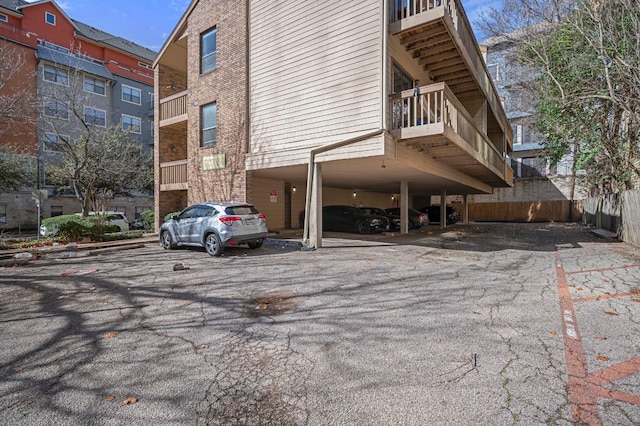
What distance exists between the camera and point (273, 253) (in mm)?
9594

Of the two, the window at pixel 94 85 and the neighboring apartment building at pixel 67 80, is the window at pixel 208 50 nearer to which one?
the neighboring apartment building at pixel 67 80

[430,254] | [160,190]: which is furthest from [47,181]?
[430,254]

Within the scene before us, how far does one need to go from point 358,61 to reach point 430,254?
6122 millimetres

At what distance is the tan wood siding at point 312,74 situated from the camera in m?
9.36

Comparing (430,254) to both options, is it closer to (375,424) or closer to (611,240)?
(375,424)

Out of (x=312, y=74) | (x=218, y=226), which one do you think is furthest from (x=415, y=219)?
(x=218, y=226)

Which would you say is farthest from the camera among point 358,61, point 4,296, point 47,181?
point 47,181

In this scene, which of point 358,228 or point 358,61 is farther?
point 358,228

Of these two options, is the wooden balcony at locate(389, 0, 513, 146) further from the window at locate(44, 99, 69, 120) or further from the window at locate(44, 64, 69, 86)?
the window at locate(44, 64, 69, 86)

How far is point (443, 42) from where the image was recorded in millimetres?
10188

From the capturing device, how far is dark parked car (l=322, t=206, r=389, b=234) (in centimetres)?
1576

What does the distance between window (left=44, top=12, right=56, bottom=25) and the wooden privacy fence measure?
1660 inches

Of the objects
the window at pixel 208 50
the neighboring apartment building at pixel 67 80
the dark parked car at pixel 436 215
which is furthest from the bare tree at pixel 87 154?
Answer: the dark parked car at pixel 436 215

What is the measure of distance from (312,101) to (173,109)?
29.8 feet
